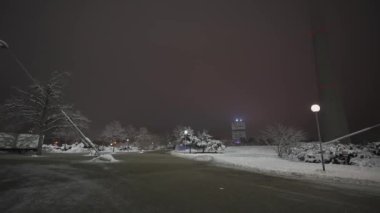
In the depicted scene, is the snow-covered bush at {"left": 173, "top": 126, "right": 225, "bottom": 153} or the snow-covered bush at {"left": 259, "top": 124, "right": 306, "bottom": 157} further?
the snow-covered bush at {"left": 173, "top": 126, "right": 225, "bottom": 153}

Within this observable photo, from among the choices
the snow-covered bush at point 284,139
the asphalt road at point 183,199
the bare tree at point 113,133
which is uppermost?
the bare tree at point 113,133

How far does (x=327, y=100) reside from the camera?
3541cm

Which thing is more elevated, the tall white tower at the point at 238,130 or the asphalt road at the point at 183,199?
the tall white tower at the point at 238,130

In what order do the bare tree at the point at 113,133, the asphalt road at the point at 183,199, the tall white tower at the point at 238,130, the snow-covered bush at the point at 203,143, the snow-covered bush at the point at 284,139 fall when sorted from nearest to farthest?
the asphalt road at the point at 183,199 → the snow-covered bush at the point at 284,139 → the snow-covered bush at the point at 203,143 → the bare tree at the point at 113,133 → the tall white tower at the point at 238,130

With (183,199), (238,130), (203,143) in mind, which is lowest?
(183,199)

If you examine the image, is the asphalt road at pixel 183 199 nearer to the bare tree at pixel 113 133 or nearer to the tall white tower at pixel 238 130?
the bare tree at pixel 113 133

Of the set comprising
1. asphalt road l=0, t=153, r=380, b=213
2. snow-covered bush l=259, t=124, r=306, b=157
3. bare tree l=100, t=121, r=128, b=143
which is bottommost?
asphalt road l=0, t=153, r=380, b=213

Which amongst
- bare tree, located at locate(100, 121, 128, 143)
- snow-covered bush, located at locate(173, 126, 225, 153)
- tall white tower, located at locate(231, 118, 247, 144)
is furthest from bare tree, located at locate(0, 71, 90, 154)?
tall white tower, located at locate(231, 118, 247, 144)

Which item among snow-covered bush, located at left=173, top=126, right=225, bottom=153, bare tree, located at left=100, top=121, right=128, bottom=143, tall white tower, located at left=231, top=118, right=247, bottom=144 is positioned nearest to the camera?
snow-covered bush, located at left=173, top=126, right=225, bottom=153

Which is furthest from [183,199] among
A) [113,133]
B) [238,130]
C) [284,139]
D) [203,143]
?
[238,130]

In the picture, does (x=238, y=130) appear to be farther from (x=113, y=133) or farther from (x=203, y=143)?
(x=203, y=143)

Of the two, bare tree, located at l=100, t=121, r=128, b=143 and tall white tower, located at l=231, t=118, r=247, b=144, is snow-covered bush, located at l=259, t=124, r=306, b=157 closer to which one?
bare tree, located at l=100, t=121, r=128, b=143

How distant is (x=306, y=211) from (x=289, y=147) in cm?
2456

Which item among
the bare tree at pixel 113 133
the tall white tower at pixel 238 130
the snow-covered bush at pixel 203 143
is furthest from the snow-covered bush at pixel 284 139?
the tall white tower at pixel 238 130
